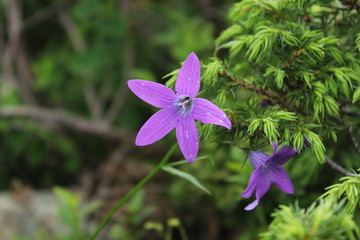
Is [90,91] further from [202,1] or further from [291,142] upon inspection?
[291,142]

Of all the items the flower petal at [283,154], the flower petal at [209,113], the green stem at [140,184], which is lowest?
the flower petal at [283,154]

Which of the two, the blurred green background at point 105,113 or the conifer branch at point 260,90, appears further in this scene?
the blurred green background at point 105,113

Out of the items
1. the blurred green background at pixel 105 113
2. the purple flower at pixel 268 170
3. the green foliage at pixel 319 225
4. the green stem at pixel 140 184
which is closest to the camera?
the green foliage at pixel 319 225

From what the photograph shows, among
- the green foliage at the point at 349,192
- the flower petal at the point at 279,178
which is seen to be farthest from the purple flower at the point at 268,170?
the green foliage at the point at 349,192

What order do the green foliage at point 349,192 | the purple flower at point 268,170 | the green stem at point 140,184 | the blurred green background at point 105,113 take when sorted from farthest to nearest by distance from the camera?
the blurred green background at point 105,113, the green stem at point 140,184, the purple flower at point 268,170, the green foliage at point 349,192

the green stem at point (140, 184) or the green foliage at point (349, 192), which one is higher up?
the green stem at point (140, 184)

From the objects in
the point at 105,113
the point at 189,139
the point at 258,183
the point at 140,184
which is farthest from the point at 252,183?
the point at 105,113

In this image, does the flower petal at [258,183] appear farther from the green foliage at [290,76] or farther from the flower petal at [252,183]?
the green foliage at [290,76]
